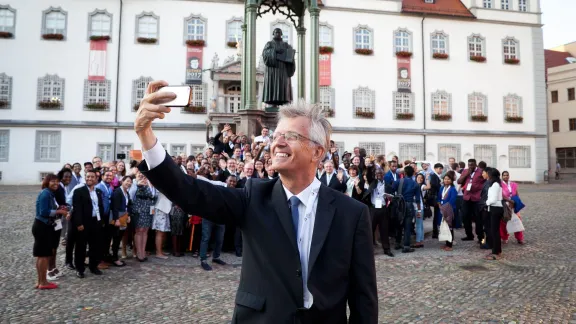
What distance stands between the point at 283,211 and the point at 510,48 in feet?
120

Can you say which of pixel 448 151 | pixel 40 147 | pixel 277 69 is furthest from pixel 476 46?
pixel 40 147

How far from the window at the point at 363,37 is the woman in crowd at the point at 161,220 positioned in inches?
978

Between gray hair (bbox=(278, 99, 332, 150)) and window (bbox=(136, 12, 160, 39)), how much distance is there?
28.6 meters

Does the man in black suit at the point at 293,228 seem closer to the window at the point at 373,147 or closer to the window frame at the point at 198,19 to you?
the window frame at the point at 198,19

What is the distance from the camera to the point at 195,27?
28.6 metres

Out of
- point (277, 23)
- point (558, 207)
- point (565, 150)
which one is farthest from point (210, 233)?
point (565, 150)

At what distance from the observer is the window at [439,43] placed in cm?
3147

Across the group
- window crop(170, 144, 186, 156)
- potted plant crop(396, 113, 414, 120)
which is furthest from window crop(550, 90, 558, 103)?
window crop(170, 144, 186, 156)

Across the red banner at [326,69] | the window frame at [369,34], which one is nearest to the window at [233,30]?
the red banner at [326,69]

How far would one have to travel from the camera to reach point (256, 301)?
1927mm

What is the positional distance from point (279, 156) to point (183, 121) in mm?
26987

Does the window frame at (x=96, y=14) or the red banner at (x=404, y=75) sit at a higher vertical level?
the window frame at (x=96, y=14)

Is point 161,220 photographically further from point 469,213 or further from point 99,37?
point 99,37

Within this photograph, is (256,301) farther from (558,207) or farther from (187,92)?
(558,207)
